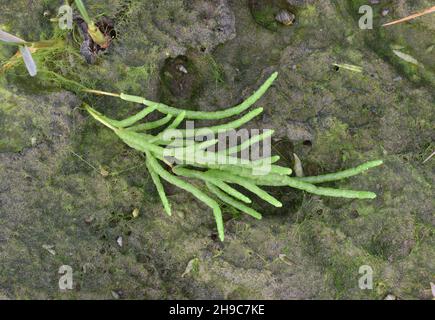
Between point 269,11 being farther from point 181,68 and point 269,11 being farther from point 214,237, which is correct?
point 214,237

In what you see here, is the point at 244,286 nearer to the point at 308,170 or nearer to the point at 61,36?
the point at 308,170

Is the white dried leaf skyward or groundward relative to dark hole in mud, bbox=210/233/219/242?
skyward

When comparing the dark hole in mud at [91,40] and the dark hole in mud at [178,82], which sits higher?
the dark hole in mud at [91,40]

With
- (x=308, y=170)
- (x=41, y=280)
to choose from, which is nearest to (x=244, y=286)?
(x=308, y=170)

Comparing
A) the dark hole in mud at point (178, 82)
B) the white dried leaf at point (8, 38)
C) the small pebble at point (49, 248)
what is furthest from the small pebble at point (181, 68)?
the small pebble at point (49, 248)

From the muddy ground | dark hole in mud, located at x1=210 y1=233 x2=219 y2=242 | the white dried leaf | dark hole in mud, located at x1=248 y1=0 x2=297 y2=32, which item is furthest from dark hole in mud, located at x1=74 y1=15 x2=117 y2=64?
dark hole in mud, located at x1=210 y1=233 x2=219 y2=242

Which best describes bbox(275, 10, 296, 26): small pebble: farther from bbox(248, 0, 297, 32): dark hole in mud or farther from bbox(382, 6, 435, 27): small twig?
bbox(382, 6, 435, 27): small twig

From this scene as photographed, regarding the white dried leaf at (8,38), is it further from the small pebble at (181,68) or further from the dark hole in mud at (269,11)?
the dark hole in mud at (269,11)
